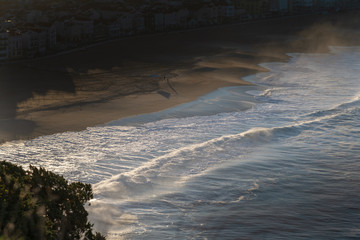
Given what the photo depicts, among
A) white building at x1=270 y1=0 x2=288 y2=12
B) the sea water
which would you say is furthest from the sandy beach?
white building at x1=270 y1=0 x2=288 y2=12

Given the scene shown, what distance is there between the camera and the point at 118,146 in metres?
26.0

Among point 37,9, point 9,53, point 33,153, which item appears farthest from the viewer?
point 37,9

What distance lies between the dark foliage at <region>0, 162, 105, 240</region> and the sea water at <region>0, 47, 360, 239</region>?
10.2 ft

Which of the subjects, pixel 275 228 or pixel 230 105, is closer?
pixel 275 228

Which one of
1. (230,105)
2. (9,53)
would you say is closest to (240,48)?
(9,53)

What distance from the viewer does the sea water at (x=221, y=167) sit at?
18.1m

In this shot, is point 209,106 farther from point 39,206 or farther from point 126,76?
point 39,206

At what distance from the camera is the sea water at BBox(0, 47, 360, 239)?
59.3ft

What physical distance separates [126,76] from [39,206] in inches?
1335

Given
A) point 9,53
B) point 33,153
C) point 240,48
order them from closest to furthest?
point 33,153
point 9,53
point 240,48

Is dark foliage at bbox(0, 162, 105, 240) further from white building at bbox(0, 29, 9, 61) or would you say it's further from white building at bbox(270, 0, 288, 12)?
white building at bbox(270, 0, 288, 12)

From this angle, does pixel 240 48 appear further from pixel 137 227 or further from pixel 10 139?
pixel 137 227

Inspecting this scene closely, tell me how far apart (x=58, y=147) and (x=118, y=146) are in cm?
275

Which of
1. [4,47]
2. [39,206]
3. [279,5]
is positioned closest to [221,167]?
[39,206]
